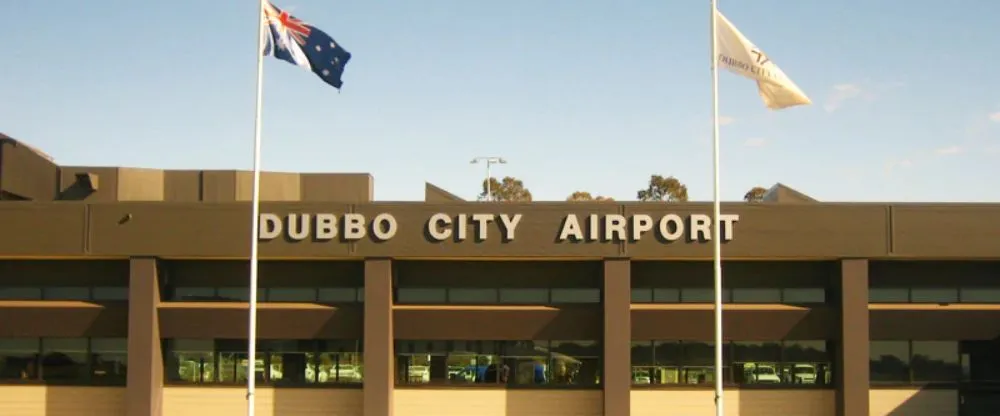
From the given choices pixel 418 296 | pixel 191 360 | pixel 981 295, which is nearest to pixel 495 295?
pixel 418 296

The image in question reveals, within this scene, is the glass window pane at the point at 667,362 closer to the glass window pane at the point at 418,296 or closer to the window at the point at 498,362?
the window at the point at 498,362

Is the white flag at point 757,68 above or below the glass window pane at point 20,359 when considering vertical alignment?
above

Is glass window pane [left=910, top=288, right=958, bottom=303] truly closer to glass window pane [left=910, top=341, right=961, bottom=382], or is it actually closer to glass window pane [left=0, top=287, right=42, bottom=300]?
glass window pane [left=910, top=341, right=961, bottom=382]

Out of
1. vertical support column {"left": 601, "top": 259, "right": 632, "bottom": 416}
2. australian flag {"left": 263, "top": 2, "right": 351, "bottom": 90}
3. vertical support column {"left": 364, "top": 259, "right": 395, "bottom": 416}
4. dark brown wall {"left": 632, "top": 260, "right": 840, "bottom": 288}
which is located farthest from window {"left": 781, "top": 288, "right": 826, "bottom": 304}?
australian flag {"left": 263, "top": 2, "right": 351, "bottom": 90}

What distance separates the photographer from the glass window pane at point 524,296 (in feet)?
108

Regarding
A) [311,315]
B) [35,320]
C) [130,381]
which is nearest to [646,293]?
[311,315]

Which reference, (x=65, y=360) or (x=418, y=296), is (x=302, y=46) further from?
(x=65, y=360)

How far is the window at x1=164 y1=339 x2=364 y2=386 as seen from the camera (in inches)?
1303

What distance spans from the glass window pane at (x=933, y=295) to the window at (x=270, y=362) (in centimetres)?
1625

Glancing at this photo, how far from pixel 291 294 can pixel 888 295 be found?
57.3 feet

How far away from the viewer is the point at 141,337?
1270 inches

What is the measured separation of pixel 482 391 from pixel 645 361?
482cm

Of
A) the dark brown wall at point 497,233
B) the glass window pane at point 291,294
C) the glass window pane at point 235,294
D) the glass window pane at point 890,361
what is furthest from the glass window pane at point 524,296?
the glass window pane at point 890,361

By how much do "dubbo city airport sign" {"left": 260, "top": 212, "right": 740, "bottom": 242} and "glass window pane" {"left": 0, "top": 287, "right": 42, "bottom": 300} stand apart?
741 cm
